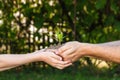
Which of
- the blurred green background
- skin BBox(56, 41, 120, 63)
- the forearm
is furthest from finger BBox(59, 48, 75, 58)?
the blurred green background

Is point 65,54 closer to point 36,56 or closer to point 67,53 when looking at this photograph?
point 67,53

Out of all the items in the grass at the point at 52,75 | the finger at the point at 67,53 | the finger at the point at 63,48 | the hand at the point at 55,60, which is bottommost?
the grass at the point at 52,75

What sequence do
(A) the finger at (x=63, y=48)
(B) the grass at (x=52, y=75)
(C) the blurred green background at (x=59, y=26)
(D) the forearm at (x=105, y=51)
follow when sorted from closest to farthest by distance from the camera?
(D) the forearm at (x=105, y=51) → (A) the finger at (x=63, y=48) → (B) the grass at (x=52, y=75) → (C) the blurred green background at (x=59, y=26)

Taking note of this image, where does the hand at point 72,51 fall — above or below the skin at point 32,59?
above

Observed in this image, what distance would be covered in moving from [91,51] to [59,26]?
6211mm

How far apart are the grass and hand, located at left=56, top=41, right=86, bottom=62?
4.52 m

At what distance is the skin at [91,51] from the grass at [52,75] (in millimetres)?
4537

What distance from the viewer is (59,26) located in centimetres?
916

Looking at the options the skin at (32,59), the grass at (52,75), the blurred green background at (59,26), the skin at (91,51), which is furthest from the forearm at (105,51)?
the blurred green background at (59,26)

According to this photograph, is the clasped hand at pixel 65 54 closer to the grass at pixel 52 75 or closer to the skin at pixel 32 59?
the skin at pixel 32 59

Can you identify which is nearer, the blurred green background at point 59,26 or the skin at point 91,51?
the skin at point 91,51

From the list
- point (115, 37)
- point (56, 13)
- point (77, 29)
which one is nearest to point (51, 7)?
point (56, 13)

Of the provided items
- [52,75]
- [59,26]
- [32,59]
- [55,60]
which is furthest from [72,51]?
[59,26]

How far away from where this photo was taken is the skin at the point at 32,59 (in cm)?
302
